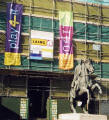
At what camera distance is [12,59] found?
29875 mm

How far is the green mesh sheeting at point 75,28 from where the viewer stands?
31.0m

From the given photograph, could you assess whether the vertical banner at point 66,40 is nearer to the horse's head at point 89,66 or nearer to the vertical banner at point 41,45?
the vertical banner at point 41,45

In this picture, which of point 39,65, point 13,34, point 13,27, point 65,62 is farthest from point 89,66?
point 13,27

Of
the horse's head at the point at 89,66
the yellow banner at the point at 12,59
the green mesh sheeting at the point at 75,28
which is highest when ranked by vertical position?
the green mesh sheeting at the point at 75,28

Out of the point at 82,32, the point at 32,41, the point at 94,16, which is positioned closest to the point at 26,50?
the point at 32,41

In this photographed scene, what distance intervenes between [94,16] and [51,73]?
26.6ft

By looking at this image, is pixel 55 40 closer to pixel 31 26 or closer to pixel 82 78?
pixel 31 26

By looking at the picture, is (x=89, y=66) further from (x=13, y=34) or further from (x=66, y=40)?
(x=13, y=34)

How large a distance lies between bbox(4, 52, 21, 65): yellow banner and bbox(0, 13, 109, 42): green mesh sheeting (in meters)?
2.43

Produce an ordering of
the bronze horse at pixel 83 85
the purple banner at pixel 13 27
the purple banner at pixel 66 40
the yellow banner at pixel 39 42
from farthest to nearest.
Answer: the purple banner at pixel 66 40
the yellow banner at pixel 39 42
the purple banner at pixel 13 27
the bronze horse at pixel 83 85

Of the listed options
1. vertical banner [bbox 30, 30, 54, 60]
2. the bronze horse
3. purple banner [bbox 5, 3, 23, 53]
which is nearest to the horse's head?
the bronze horse

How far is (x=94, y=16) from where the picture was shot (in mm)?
34062

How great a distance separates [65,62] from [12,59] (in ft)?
16.7

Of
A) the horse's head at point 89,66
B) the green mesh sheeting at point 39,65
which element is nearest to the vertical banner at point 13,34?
the green mesh sheeting at point 39,65
